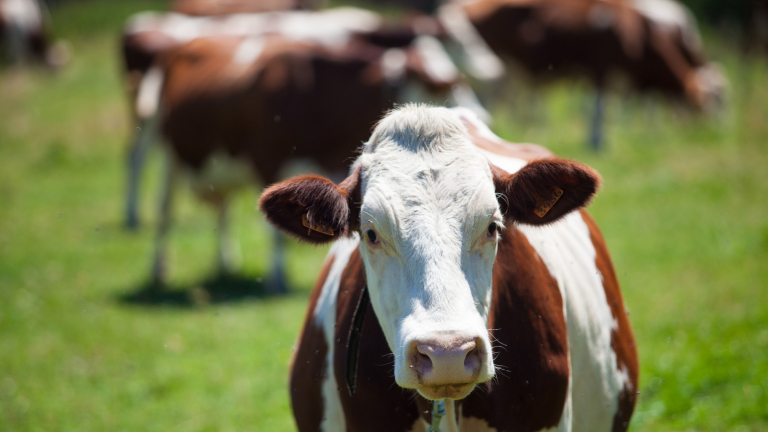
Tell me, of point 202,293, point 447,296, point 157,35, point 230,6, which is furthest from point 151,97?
point 447,296

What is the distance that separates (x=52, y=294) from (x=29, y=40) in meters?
17.0

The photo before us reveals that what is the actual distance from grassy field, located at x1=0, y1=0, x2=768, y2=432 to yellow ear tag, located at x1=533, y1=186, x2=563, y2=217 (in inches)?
63.3

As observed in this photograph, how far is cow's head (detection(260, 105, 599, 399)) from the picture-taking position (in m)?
2.12

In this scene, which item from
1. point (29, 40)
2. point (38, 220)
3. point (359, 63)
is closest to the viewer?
point (359, 63)

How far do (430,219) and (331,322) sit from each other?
77 centimetres

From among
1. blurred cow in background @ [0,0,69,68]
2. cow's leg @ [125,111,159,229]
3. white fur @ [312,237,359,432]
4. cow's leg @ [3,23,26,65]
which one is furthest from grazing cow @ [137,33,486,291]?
cow's leg @ [3,23,26,65]

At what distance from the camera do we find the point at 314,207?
251cm

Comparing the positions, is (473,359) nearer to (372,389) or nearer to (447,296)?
(447,296)

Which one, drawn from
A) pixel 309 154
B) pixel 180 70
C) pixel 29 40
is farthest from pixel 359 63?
pixel 29 40

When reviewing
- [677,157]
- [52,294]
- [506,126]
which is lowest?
[506,126]

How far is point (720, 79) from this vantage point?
46.4ft

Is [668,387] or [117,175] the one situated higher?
[668,387]

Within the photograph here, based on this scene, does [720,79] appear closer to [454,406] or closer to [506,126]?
[506,126]

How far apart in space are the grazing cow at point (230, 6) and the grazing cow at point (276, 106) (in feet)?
20.4
